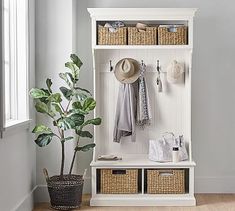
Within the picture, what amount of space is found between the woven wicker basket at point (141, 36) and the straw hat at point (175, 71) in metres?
0.33

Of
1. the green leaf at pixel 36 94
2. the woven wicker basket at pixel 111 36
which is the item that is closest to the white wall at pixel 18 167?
the green leaf at pixel 36 94

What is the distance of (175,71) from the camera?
4.61 metres

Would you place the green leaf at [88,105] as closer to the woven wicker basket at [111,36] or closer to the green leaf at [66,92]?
the green leaf at [66,92]

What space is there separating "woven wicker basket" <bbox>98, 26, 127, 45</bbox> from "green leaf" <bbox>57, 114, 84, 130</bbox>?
860 millimetres

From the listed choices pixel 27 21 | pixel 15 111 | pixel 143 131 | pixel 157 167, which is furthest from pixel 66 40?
pixel 157 167

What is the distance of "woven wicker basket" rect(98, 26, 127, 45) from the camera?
4.51 m

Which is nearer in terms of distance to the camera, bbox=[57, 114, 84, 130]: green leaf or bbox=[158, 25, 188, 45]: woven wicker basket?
bbox=[57, 114, 84, 130]: green leaf

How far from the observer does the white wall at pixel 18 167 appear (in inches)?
135

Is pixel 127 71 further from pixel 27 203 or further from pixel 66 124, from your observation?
pixel 27 203

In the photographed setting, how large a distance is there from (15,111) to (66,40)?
950 mm

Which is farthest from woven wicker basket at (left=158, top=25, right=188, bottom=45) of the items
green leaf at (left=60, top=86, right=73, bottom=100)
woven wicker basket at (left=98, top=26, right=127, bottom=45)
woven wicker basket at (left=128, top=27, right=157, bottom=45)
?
green leaf at (left=60, top=86, right=73, bottom=100)

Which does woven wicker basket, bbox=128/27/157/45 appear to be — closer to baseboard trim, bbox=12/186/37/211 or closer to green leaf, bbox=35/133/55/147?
green leaf, bbox=35/133/55/147

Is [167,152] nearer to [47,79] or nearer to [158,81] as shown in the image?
[158,81]

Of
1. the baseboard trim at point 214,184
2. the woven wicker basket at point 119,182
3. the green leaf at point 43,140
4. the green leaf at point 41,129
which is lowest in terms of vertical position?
the baseboard trim at point 214,184
